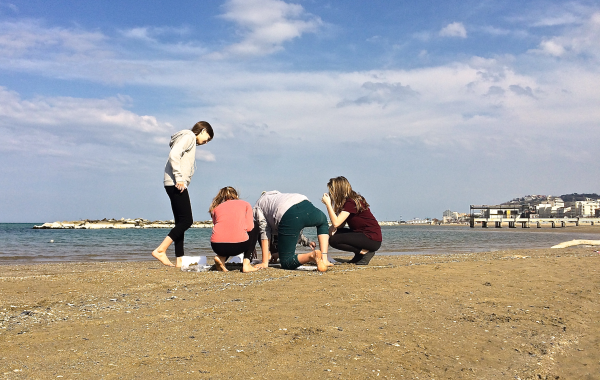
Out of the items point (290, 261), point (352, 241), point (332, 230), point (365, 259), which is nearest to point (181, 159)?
point (290, 261)

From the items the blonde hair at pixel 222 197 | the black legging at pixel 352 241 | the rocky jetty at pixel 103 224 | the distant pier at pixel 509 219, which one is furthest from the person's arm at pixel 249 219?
the rocky jetty at pixel 103 224

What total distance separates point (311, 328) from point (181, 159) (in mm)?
3605

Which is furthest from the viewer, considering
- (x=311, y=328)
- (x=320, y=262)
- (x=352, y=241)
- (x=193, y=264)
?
(x=193, y=264)

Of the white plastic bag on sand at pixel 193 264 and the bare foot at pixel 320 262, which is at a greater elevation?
the bare foot at pixel 320 262

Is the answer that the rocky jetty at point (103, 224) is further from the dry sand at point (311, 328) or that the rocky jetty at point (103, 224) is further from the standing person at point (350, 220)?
the dry sand at point (311, 328)

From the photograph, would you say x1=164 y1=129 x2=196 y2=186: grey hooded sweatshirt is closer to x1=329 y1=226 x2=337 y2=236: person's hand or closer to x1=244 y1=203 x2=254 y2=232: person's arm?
x1=244 y1=203 x2=254 y2=232: person's arm

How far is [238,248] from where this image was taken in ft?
19.2

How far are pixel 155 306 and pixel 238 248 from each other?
7.09ft

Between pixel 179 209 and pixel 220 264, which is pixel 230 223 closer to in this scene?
pixel 220 264

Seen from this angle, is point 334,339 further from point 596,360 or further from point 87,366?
point 596,360

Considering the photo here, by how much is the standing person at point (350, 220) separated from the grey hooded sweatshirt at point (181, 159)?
192cm

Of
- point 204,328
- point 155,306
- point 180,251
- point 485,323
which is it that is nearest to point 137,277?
point 180,251

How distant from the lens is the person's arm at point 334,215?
6145 millimetres

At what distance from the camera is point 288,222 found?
5691 millimetres
